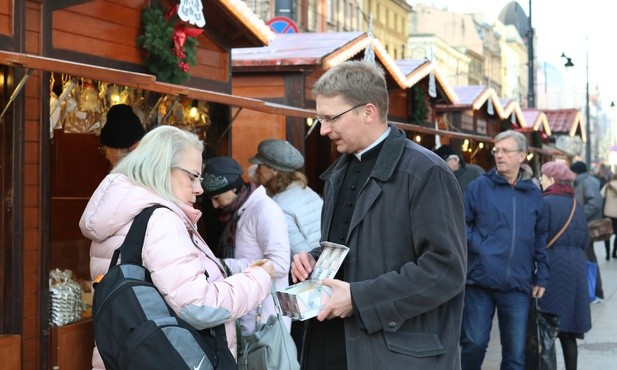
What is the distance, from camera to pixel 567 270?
8312mm

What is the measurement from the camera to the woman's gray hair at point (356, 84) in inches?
148

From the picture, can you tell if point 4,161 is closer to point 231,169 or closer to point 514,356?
point 231,169

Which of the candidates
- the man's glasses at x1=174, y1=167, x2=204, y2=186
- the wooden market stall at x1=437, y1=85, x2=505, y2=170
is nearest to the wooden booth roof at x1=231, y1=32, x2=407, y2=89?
the wooden market stall at x1=437, y1=85, x2=505, y2=170

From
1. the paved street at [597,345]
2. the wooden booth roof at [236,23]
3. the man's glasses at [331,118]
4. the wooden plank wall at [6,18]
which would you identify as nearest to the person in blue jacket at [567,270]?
the paved street at [597,345]

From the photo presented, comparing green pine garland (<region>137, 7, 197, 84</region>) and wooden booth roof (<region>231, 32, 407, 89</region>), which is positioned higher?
wooden booth roof (<region>231, 32, 407, 89</region>)

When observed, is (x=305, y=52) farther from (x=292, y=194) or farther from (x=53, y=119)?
(x=53, y=119)

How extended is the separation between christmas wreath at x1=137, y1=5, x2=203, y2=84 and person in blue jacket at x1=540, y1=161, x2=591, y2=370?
311 cm

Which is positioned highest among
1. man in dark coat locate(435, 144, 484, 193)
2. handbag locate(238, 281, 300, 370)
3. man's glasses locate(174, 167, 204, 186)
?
man in dark coat locate(435, 144, 484, 193)

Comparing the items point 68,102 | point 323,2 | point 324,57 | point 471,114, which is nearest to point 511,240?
point 68,102

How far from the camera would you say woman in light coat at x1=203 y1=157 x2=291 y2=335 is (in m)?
6.49

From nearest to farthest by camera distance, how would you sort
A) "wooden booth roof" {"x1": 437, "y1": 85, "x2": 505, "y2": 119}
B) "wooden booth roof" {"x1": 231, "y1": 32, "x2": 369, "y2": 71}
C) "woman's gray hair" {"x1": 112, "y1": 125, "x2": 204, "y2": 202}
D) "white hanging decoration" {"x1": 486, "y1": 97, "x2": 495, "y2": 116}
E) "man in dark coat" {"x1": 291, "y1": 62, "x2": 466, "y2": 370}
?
"man in dark coat" {"x1": 291, "y1": 62, "x2": 466, "y2": 370}
"woman's gray hair" {"x1": 112, "y1": 125, "x2": 204, "y2": 202}
"wooden booth roof" {"x1": 231, "y1": 32, "x2": 369, "y2": 71}
"wooden booth roof" {"x1": 437, "y1": 85, "x2": 505, "y2": 119}
"white hanging decoration" {"x1": 486, "y1": 97, "x2": 495, "y2": 116}

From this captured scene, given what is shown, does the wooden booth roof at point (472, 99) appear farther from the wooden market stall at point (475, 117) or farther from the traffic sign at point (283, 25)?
the traffic sign at point (283, 25)

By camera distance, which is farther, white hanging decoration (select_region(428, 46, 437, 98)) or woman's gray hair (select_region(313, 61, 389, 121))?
white hanging decoration (select_region(428, 46, 437, 98))

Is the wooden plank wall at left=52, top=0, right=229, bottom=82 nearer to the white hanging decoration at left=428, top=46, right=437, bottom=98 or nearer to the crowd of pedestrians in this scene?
the crowd of pedestrians
